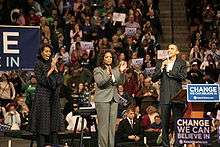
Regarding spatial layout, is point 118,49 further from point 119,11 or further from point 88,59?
point 119,11

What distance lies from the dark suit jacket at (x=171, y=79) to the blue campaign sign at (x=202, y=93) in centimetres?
82

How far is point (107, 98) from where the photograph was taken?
10.9 meters

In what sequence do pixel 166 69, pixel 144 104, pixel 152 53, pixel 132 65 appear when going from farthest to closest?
pixel 152 53
pixel 132 65
pixel 144 104
pixel 166 69

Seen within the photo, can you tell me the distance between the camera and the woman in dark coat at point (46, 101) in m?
10.6

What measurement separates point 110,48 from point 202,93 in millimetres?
8077

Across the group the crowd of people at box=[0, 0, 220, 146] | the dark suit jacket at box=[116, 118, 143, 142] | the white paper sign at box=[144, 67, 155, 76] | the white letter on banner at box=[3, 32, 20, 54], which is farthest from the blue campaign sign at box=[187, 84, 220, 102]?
the white paper sign at box=[144, 67, 155, 76]

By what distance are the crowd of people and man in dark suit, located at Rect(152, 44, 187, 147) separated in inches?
94.4

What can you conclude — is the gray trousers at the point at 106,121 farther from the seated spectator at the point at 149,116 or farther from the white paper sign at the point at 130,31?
the white paper sign at the point at 130,31

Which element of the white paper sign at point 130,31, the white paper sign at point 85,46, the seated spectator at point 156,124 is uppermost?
the white paper sign at point 130,31

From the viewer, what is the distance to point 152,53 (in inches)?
770

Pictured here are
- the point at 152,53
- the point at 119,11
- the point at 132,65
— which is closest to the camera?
the point at 132,65

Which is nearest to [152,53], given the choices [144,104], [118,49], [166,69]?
[118,49]

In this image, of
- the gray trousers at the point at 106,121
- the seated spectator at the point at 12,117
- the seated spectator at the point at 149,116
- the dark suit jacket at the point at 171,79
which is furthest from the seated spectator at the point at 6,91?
the dark suit jacket at the point at 171,79

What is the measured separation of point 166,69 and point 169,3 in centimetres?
1255
